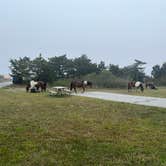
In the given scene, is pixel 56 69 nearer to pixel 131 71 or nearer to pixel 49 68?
pixel 49 68

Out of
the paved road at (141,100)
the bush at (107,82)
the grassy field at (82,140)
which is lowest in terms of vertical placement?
the grassy field at (82,140)

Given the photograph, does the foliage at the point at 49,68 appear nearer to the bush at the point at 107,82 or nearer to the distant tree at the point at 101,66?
the distant tree at the point at 101,66

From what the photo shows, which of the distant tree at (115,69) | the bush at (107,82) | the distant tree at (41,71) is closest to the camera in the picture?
the bush at (107,82)

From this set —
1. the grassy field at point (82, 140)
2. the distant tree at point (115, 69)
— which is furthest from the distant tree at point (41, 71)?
the grassy field at point (82, 140)

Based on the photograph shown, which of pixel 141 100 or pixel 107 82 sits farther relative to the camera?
pixel 107 82

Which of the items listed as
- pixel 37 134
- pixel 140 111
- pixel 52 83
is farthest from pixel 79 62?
Answer: pixel 37 134

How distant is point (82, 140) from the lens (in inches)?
262

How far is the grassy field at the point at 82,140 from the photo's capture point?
5266mm

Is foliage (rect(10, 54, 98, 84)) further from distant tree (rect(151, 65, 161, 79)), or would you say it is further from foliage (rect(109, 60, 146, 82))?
distant tree (rect(151, 65, 161, 79))

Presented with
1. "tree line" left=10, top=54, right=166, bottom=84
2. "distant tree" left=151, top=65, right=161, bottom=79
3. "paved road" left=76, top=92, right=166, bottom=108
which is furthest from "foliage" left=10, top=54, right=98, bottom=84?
"paved road" left=76, top=92, right=166, bottom=108

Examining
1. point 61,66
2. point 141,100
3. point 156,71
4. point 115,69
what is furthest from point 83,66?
point 141,100

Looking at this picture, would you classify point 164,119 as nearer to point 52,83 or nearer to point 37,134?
point 37,134

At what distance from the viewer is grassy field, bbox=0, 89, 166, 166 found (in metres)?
5.27

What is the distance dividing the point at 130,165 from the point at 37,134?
289 cm
